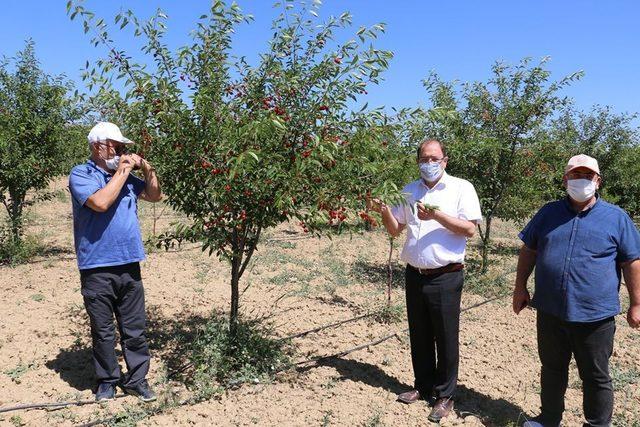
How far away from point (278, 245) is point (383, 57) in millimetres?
7355

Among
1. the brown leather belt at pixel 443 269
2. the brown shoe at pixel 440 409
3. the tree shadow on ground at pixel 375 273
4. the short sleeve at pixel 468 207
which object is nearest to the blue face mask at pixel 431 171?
the short sleeve at pixel 468 207

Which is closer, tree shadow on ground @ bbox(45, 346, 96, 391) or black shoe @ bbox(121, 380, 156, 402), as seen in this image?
black shoe @ bbox(121, 380, 156, 402)

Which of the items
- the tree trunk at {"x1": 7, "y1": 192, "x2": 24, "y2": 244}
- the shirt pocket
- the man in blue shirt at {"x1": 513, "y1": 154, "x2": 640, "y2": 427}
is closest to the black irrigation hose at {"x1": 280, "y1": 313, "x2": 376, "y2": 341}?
the man in blue shirt at {"x1": 513, "y1": 154, "x2": 640, "y2": 427}

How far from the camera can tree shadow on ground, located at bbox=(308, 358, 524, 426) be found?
12.1 feet

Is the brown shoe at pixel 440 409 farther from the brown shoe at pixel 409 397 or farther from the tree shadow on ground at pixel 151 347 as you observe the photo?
the tree shadow on ground at pixel 151 347

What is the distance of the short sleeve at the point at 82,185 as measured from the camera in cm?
326

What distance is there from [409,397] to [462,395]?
0.54 metres

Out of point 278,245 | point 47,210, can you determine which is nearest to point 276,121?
point 278,245

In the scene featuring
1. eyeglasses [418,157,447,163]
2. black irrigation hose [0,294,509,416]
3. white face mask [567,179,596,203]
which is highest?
eyeglasses [418,157,447,163]

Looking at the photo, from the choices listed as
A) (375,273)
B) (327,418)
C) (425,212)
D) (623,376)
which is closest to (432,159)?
(425,212)

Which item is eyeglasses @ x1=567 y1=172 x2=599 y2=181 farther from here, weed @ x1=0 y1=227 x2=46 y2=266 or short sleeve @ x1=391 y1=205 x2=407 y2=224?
weed @ x1=0 y1=227 x2=46 y2=266

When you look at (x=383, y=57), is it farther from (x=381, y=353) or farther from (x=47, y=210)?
Answer: (x=47, y=210)

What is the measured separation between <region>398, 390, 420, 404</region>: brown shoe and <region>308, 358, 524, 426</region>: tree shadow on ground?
0.72 ft

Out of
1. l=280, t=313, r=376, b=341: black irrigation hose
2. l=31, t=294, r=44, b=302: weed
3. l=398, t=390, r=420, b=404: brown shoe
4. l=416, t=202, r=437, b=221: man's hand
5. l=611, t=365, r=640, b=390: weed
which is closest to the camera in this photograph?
l=416, t=202, r=437, b=221: man's hand
